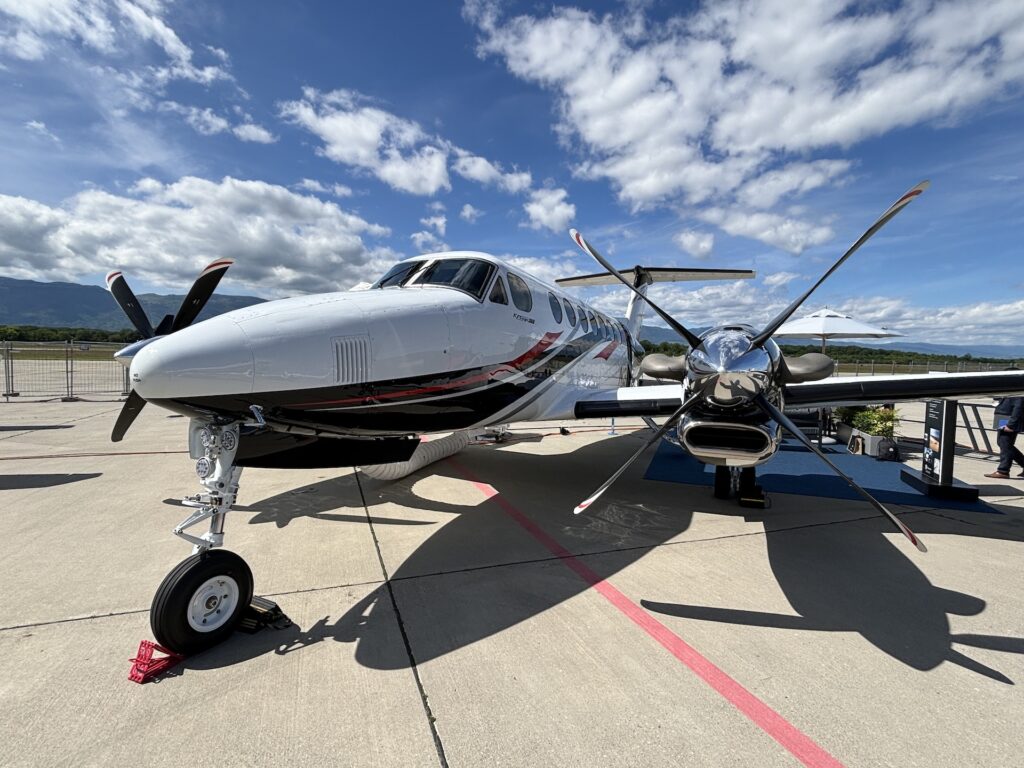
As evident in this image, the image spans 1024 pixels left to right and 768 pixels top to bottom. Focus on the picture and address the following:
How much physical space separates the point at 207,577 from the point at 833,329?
19523 mm

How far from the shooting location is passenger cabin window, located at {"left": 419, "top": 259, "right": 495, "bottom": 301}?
18.2 ft

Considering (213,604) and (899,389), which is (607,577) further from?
(899,389)

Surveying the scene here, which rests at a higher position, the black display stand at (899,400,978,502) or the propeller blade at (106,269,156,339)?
the propeller blade at (106,269,156,339)

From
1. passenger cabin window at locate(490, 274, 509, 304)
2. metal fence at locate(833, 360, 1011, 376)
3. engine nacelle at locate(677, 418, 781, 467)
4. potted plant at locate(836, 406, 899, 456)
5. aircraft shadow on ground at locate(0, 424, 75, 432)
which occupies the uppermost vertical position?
passenger cabin window at locate(490, 274, 509, 304)

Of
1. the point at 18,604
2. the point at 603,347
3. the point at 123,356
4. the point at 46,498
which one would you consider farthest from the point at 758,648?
the point at 46,498

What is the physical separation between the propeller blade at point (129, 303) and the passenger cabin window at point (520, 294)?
152 inches

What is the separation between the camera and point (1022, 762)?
7.90 feet

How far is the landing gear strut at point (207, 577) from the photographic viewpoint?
10.4 feet

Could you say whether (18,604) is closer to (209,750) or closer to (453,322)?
(209,750)

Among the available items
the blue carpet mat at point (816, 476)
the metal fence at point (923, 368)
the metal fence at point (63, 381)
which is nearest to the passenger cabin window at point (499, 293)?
the blue carpet mat at point (816, 476)

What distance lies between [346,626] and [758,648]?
2.87 metres

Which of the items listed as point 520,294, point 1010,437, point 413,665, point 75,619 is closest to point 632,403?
point 520,294

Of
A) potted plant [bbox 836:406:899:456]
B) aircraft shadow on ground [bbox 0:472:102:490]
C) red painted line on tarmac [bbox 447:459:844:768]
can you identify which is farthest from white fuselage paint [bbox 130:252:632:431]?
potted plant [bbox 836:406:899:456]

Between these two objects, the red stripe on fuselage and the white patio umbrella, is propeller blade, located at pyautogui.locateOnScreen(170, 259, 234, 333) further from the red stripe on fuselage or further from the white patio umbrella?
the white patio umbrella
